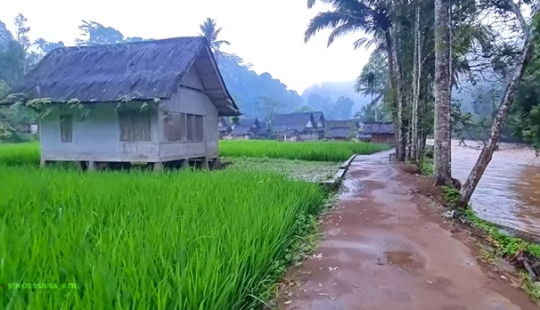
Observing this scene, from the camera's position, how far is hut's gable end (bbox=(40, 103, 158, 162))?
432 inches

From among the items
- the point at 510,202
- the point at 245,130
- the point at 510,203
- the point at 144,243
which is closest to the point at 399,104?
the point at 510,202

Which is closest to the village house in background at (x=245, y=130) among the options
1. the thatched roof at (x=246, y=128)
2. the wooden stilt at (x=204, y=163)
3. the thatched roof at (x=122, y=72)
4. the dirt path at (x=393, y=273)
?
the thatched roof at (x=246, y=128)

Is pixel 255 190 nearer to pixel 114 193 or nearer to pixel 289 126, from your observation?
pixel 114 193

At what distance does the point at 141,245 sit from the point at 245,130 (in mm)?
46731

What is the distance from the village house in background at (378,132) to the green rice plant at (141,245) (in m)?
38.8

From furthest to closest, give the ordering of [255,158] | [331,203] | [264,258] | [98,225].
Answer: [255,158], [331,203], [98,225], [264,258]

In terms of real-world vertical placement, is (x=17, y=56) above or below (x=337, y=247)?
above

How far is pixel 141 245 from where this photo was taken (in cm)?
255

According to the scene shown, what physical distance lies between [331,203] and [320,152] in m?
11.7

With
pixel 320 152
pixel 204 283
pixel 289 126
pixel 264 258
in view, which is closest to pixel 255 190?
pixel 264 258

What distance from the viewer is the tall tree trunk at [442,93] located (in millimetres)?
7809

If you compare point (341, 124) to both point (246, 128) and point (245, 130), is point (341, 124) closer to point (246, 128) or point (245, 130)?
point (246, 128)

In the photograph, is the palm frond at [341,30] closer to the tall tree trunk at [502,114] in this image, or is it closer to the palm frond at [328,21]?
the palm frond at [328,21]

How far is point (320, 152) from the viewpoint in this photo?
18.1 meters
